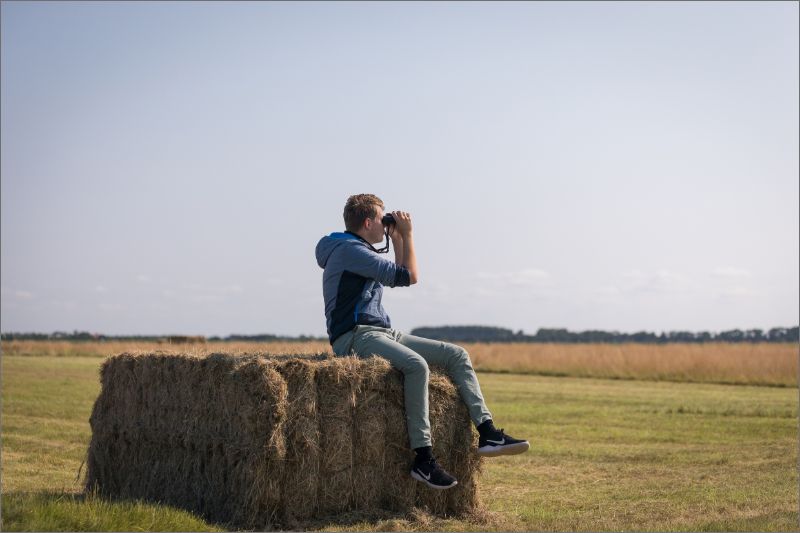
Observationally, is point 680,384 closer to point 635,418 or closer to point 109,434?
point 635,418

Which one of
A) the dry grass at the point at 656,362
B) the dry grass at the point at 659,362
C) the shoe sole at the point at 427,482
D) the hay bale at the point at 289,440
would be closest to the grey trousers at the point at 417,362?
the hay bale at the point at 289,440

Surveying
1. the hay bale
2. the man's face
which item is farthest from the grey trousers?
the man's face

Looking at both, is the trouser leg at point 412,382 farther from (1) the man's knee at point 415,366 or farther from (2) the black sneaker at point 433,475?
(2) the black sneaker at point 433,475

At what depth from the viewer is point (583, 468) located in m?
10.5

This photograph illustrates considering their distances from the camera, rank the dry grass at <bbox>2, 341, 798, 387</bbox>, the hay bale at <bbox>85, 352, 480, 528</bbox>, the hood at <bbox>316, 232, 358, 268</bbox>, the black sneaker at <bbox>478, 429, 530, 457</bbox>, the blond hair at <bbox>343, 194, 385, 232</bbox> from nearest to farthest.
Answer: the hay bale at <bbox>85, 352, 480, 528</bbox> → the black sneaker at <bbox>478, 429, 530, 457</bbox> → the hood at <bbox>316, 232, 358, 268</bbox> → the blond hair at <bbox>343, 194, 385, 232</bbox> → the dry grass at <bbox>2, 341, 798, 387</bbox>

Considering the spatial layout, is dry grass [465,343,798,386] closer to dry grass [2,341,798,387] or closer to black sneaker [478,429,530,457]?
dry grass [2,341,798,387]

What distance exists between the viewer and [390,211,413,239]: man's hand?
7.38 meters

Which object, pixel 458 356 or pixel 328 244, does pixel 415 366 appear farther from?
pixel 328 244

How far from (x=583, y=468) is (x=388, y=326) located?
4.15 meters

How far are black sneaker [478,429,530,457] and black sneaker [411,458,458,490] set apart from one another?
35 cm

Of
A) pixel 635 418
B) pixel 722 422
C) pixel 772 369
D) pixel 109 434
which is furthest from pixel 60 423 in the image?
pixel 772 369

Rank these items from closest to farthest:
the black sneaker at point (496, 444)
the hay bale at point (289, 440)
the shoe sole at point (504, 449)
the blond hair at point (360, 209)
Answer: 1. the hay bale at point (289, 440)
2. the shoe sole at point (504, 449)
3. the black sneaker at point (496, 444)
4. the blond hair at point (360, 209)

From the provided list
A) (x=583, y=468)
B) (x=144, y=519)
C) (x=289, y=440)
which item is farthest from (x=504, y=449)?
(x=583, y=468)

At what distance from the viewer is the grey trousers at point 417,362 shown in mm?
6984
